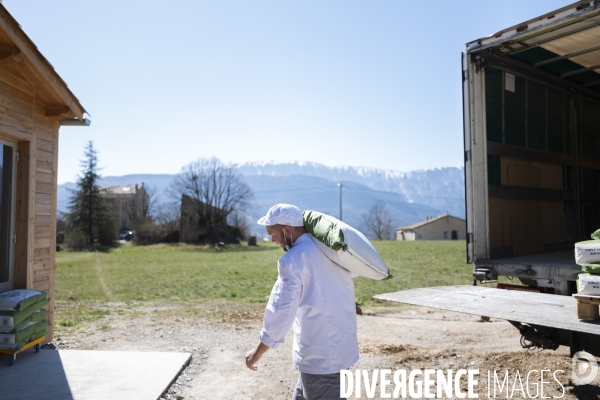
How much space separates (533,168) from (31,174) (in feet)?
22.3

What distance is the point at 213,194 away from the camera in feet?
196

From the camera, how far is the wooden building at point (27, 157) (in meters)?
6.10

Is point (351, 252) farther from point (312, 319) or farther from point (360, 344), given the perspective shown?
point (360, 344)

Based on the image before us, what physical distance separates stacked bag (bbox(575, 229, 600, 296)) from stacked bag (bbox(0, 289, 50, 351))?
18.7ft

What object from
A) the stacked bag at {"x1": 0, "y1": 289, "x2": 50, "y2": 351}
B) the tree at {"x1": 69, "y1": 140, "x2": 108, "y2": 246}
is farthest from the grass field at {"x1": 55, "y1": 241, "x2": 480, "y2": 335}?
the tree at {"x1": 69, "y1": 140, "x2": 108, "y2": 246}

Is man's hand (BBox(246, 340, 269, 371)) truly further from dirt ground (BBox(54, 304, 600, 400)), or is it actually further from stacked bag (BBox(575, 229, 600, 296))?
stacked bag (BBox(575, 229, 600, 296))

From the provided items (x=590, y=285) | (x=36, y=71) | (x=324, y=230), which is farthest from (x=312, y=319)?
(x=36, y=71)

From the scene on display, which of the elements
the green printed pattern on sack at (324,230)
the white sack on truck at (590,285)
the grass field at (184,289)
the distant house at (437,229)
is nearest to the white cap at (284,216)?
the green printed pattern on sack at (324,230)

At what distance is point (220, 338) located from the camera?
319 inches

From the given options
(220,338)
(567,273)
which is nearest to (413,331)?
(220,338)

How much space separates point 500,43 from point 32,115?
5.85 metres

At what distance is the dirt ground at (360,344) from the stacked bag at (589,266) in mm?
1295

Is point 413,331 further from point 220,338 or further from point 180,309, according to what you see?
point 180,309

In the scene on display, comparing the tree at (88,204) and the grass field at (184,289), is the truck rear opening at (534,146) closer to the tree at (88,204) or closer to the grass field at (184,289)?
the grass field at (184,289)
